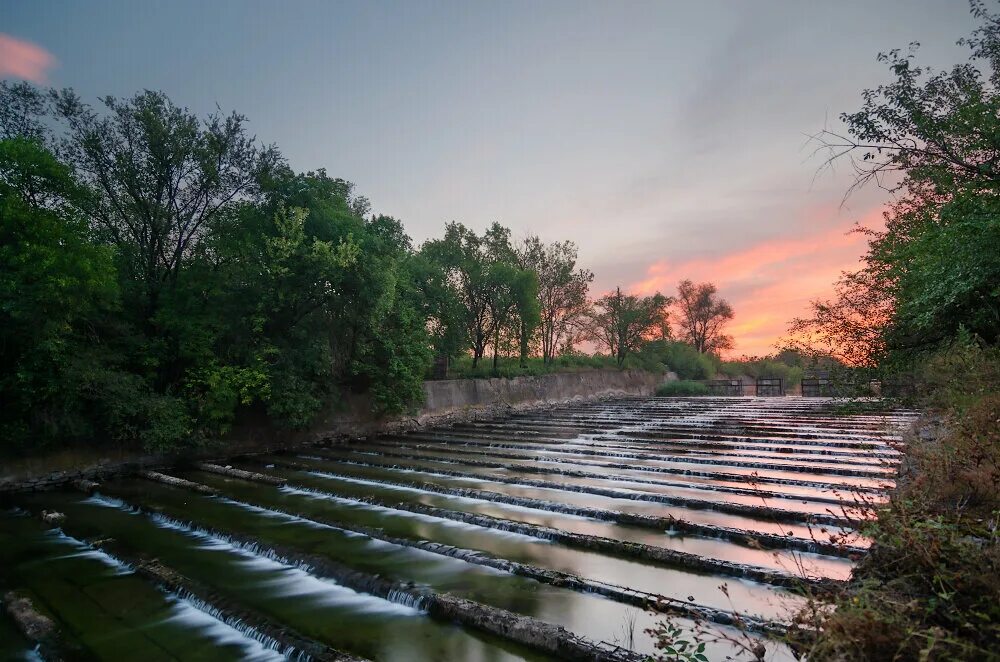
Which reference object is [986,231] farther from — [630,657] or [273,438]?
[273,438]

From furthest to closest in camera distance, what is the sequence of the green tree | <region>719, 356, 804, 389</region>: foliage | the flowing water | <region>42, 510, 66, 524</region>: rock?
<region>719, 356, 804, 389</region>: foliage < the green tree < <region>42, 510, 66, 524</region>: rock < the flowing water

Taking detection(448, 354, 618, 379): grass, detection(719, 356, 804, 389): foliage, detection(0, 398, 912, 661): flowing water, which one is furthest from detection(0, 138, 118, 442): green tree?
detection(719, 356, 804, 389): foliage

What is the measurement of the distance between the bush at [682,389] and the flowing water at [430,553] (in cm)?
2684

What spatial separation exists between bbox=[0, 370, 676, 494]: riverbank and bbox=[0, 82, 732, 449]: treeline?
47 cm

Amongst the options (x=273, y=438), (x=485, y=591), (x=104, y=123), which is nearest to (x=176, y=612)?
(x=485, y=591)

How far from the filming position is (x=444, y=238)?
30.2 m

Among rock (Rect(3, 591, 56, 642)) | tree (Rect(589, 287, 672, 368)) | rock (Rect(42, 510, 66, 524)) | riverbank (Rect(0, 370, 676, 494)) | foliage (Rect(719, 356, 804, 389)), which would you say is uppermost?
tree (Rect(589, 287, 672, 368))

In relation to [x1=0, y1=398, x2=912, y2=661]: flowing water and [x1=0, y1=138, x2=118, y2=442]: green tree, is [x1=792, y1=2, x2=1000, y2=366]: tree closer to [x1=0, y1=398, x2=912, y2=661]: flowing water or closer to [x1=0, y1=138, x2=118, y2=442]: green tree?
[x1=0, y1=398, x2=912, y2=661]: flowing water

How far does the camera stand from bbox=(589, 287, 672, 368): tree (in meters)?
42.1

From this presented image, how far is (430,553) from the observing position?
705 centimetres

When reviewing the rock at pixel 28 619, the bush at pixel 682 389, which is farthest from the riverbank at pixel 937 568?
the bush at pixel 682 389

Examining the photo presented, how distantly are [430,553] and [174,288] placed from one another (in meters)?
12.3

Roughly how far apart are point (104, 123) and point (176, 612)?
1414cm

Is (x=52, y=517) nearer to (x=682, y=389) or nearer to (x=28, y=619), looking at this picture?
(x=28, y=619)
